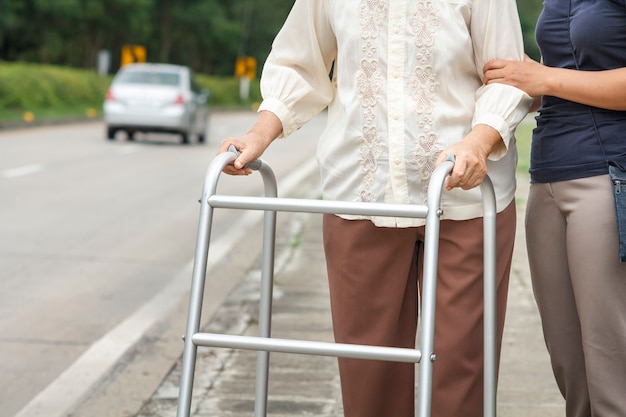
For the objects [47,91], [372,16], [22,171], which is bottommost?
[47,91]

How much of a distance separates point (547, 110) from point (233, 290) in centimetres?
440

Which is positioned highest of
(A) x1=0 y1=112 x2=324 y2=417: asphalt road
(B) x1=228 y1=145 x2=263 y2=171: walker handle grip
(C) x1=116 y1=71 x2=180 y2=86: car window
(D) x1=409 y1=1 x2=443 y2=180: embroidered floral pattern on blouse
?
(D) x1=409 y1=1 x2=443 y2=180: embroidered floral pattern on blouse

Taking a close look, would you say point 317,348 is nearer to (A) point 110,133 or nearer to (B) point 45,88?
(A) point 110,133

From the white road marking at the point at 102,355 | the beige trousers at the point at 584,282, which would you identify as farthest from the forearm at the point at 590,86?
the white road marking at the point at 102,355

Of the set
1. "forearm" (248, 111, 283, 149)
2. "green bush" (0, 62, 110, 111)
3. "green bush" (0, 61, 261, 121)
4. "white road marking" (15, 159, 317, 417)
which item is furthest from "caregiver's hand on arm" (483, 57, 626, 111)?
"green bush" (0, 62, 110, 111)

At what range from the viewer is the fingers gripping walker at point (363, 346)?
2.45 metres

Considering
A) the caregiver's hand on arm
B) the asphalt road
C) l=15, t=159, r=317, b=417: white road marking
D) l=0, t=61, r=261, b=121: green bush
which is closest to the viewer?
the caregiver's hand on arm

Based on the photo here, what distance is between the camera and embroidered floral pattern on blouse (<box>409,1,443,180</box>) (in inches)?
109

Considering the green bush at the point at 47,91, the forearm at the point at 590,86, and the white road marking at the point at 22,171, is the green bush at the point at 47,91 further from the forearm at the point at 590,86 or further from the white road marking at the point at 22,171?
the forearm at the point at 590,86

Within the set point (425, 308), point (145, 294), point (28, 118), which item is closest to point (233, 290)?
point (145, 294)

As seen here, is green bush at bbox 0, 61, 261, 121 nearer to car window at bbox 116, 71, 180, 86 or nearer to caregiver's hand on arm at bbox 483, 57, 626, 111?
car window at bbox 116, 71, 180, 86

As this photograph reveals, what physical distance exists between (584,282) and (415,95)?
0.62 m

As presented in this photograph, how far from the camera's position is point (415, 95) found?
2793 millimetres

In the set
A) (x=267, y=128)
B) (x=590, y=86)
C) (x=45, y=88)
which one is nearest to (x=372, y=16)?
(x=267, y=128)
